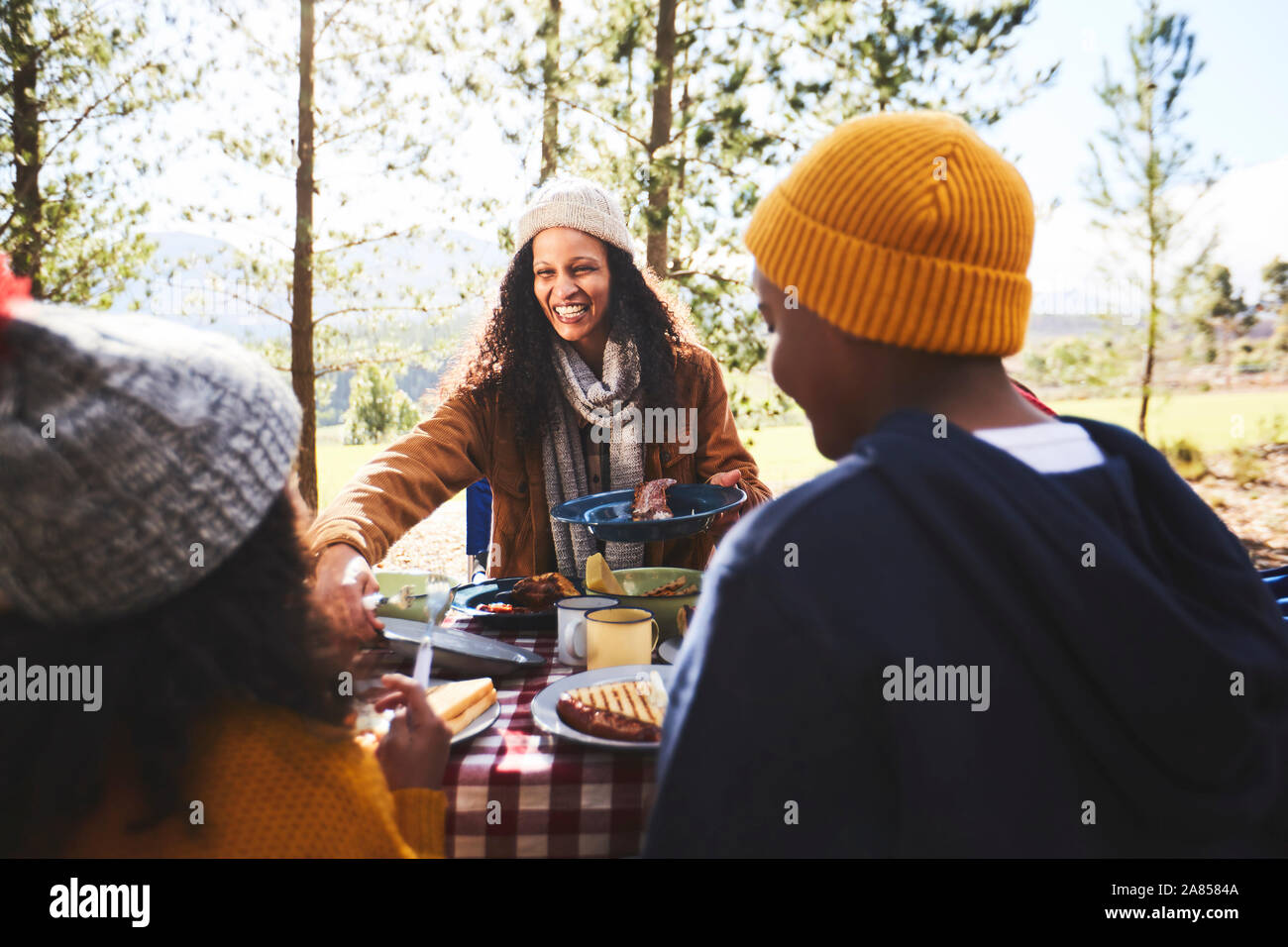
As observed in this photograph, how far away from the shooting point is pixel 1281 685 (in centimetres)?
114

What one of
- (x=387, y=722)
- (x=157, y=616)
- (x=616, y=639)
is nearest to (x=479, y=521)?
(x=616, y=639)

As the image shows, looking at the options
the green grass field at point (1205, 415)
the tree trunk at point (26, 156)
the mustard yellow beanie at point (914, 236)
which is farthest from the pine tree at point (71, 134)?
the mustard yellow beanie at point (914, 236)

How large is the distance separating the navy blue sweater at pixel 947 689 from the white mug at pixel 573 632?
0.93 m

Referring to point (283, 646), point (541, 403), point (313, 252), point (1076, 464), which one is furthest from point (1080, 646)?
point (313, 252)

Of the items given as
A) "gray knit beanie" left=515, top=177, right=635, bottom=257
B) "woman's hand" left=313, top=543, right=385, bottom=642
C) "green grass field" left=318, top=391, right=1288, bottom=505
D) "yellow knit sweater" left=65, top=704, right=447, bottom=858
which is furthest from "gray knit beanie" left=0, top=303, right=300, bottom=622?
"green grass field" left=318, top=391, right=1288, bottom=505

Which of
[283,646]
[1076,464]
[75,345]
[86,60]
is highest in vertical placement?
[86,60]

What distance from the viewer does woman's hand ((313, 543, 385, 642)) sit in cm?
191

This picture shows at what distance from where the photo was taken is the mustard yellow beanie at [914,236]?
1.17 m

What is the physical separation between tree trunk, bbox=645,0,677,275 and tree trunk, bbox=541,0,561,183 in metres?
0.75

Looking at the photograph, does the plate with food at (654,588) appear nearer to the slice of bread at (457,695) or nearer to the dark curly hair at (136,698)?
the slice of bread at (457,695)

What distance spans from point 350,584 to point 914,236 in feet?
4.92

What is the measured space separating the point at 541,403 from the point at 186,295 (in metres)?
4.80

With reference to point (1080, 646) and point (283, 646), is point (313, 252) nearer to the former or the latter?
point (283, 646)

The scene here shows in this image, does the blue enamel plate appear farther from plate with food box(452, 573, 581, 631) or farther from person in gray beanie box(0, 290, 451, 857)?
person in gray beanie box(0, 290, 451, 857)
